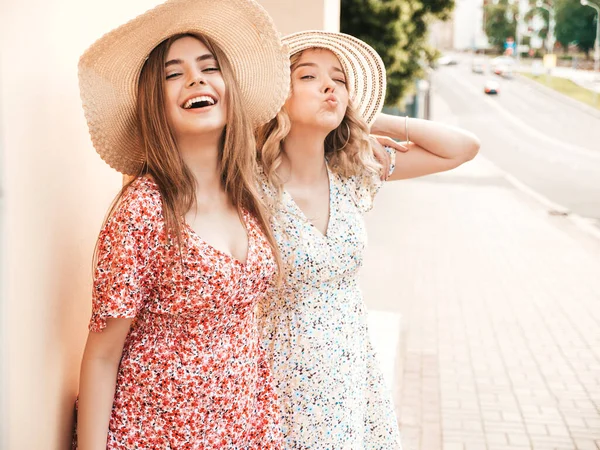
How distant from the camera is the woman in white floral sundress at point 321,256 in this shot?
2355 mm

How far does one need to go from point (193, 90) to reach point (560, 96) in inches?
2078

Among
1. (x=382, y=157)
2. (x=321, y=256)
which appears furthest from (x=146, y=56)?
(x=382, y=157)

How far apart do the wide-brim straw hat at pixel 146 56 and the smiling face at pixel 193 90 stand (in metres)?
0.06

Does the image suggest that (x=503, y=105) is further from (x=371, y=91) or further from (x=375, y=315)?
(x=371, y=91)

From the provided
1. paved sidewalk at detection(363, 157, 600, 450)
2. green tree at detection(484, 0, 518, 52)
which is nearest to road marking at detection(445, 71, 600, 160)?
paved sidewalk at detection(363, 157, 600, 450)

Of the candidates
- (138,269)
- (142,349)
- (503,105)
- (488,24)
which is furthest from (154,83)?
(488,24)

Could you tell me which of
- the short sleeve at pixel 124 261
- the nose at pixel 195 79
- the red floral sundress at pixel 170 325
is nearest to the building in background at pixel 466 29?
the nose at pixel 195 79

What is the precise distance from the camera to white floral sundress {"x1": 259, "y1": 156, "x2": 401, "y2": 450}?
2.33 metres

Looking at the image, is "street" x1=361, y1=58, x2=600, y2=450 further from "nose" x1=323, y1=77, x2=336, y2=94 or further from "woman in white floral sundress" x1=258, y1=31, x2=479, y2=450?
"nose" x1=323, y1=77, x2=336, y2=94

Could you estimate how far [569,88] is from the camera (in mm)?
54906

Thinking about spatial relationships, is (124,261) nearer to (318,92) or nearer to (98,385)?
(98,385)

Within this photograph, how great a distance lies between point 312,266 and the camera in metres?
2.29

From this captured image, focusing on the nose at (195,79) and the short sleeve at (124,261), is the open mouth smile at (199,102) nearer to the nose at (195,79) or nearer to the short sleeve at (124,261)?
the nose at (195,79)

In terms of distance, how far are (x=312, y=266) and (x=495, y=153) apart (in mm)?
28248
